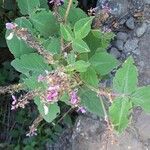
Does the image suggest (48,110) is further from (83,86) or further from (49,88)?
(49,88)

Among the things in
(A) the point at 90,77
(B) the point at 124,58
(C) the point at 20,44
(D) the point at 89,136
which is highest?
(C) the point at 20,44

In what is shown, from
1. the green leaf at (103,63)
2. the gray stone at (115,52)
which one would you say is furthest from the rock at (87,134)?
the green leaf at (103,63)

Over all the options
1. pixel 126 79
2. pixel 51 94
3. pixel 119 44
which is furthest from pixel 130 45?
pixel 51 94

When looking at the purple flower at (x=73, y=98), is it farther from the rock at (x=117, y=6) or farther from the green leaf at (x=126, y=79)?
the rock at (x=117, y=6)

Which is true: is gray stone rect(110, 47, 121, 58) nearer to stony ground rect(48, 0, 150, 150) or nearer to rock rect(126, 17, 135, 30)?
stony ground rect(48, 0, 150, 150)

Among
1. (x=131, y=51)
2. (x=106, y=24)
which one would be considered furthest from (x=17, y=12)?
(x=131, y=51)

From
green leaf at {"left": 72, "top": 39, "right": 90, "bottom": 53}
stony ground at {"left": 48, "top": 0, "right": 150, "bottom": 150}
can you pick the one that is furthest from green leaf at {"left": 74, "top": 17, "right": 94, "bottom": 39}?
stony ground at {"left": 48, "top": 0, "right": 150, "bottom": 150}

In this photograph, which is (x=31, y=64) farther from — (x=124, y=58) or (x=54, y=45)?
(x=124, y=58)
